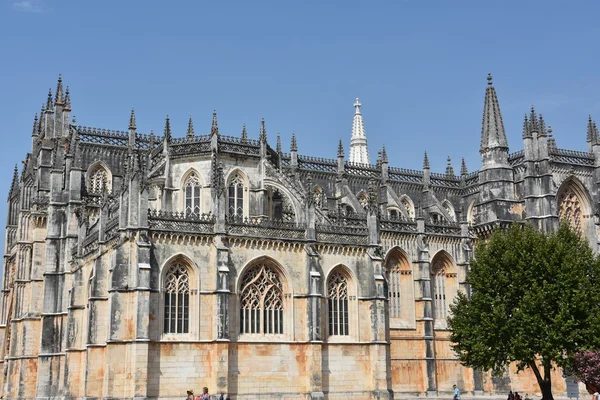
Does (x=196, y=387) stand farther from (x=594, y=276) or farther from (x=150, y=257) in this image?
(x=594, y=276)

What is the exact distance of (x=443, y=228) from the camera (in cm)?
5594

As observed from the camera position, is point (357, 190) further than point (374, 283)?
Yes

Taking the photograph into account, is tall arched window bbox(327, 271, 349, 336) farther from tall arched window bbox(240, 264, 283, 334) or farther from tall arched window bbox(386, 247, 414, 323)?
tall arched window bbox(386, 247, 414, 323)

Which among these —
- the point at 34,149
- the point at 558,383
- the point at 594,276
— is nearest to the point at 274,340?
the point at 594,276

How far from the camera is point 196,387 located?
1529 inches

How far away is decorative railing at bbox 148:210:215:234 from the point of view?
3956cm

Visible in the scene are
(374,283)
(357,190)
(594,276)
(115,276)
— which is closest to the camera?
(115,276)

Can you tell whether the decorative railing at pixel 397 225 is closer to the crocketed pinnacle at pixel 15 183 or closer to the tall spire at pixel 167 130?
the tall spire at pixel 167 130

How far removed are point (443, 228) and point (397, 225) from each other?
3988 millimetres

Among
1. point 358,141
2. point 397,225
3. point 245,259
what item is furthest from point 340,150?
point 358,141

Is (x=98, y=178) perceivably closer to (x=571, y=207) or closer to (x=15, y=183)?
(x=15, y=183)

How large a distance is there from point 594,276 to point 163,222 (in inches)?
886

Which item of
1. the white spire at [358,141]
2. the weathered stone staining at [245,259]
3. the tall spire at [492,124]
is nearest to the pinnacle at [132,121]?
the weathered stone staining at [245,259]

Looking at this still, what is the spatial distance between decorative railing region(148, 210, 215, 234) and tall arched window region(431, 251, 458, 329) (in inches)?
815
